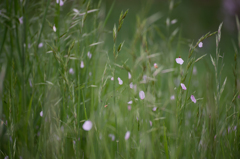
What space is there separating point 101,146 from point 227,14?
4.49m

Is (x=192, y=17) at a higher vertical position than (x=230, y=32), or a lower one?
higher

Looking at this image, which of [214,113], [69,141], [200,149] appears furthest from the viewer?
[69,141]

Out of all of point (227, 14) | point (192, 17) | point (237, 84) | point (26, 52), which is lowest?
point (237, 84)

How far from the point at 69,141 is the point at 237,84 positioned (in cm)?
75

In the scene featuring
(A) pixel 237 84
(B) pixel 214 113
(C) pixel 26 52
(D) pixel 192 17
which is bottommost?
(B) pixel 214 113

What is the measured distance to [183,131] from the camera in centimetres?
86

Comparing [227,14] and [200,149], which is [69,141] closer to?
[200,149]

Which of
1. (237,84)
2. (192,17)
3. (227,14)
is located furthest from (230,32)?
(237,84)

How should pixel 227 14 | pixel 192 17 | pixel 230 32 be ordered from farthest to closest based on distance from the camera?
pixel 192 17, pixel 227 14, pixel 230 32

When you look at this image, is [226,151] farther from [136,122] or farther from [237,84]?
[136,122]

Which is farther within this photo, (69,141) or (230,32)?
(230,32)

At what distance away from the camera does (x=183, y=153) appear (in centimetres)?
86

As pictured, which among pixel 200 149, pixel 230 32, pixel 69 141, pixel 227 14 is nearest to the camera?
pixel 200 149

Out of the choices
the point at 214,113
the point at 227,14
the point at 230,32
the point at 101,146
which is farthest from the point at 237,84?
the point at 227,14
